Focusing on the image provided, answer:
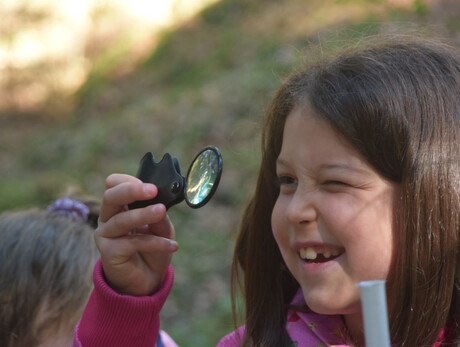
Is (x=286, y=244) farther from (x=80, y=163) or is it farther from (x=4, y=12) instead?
(x=4, y=12)

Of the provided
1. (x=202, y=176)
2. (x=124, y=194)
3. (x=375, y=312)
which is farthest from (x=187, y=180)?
(x=375, y=312)

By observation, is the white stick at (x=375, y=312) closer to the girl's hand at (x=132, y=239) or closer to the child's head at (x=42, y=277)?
the girl's hand at (x=132, y=239)

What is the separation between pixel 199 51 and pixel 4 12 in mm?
4061

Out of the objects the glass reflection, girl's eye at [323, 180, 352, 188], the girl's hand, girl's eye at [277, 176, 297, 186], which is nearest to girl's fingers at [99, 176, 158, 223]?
the girl's hand

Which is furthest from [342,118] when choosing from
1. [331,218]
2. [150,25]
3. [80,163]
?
[150,25]

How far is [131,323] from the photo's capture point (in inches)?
67.7

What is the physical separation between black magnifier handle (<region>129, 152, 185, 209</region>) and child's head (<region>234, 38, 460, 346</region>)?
26cm

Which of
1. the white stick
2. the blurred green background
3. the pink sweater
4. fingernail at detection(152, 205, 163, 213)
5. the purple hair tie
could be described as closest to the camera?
the white stick

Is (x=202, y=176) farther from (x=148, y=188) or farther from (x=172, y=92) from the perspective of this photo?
(x=172, y=92)

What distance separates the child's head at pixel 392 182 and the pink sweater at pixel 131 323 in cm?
19

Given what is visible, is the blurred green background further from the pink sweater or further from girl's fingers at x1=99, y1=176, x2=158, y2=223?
the pink sweater

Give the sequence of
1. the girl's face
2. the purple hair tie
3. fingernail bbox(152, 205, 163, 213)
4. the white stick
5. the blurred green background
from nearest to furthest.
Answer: the white stick
the girl's face
fingernail bbox(152, 205, 163, 213)
the purple hair tie
the blurred green background

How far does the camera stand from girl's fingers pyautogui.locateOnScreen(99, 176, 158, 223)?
160 cm

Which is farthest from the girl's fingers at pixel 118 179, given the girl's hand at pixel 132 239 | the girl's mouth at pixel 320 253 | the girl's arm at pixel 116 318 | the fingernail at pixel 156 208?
the girl's mouth at pixel 320 253
